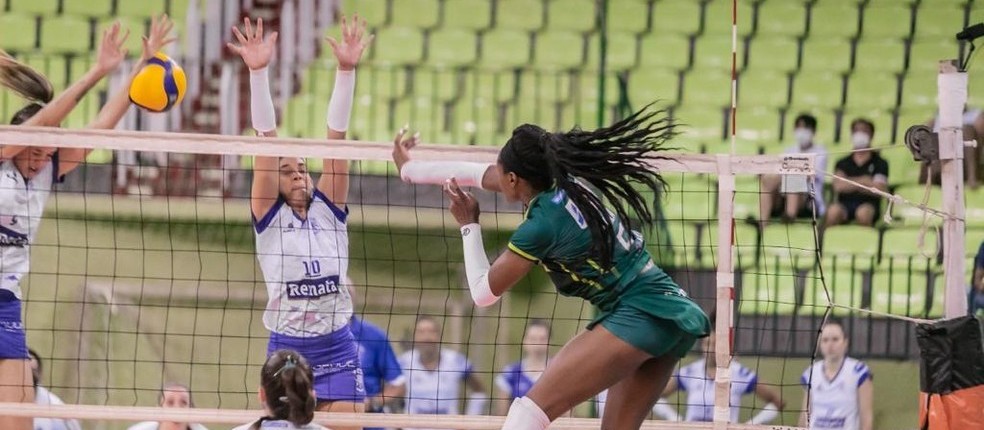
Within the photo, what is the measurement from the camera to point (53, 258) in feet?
35.4

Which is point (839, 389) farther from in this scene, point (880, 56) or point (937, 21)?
point (937, 21)

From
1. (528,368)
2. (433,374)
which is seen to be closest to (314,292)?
(528,368)

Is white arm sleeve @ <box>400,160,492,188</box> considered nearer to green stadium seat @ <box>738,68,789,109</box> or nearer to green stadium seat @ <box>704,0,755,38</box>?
green stadium seat @ <box>738,68,789,109</box>

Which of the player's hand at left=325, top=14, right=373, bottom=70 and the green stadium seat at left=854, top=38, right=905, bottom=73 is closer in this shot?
the player's hand at left=325, top=14, right=373, bottom=70

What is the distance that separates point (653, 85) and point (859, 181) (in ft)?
7.56

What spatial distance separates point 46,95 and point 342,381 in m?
1.94

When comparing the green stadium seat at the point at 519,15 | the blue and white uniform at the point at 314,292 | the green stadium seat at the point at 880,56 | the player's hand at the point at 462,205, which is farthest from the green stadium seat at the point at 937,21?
the player's hand at the point at 462,205

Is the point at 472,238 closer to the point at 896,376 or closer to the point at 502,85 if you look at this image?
the point at 896,376

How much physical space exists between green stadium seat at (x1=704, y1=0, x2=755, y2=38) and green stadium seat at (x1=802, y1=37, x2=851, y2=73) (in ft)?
1.91

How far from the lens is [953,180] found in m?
6.21

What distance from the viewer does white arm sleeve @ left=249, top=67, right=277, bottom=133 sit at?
6324 millimetres

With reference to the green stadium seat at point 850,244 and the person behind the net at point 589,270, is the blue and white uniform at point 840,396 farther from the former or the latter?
the person behind the net at point 589,270

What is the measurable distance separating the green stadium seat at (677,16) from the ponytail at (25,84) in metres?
7.49

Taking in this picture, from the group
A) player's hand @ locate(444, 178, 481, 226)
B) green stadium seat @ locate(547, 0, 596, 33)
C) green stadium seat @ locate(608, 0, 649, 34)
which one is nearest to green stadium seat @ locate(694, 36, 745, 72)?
green stadium seat @ locate(608, 0, 649, 34)
